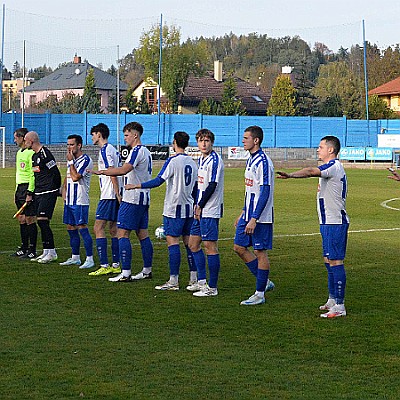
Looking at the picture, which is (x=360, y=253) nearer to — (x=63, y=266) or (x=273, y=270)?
(x=273, y=270)

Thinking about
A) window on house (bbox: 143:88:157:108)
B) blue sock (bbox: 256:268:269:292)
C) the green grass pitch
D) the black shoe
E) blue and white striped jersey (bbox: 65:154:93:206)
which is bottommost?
the green grass pitch

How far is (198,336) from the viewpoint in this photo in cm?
831

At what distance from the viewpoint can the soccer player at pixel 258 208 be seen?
9773 mm

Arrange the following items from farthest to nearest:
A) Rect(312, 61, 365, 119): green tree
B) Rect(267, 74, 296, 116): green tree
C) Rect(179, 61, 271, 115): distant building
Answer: Rect(179, 61, 271, 115): distant building < Rect(267, 74, 296, 116): green tree < Rect(312, 61, 365, 119): green tree

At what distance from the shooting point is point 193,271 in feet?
37.2

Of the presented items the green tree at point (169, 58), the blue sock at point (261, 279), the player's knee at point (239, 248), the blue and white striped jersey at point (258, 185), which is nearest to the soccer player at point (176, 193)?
the player's knee at point (239, 248)

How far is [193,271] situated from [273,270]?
70.3 inches

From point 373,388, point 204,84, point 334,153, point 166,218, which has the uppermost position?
point 204,84

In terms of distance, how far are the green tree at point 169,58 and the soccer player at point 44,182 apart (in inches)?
2141

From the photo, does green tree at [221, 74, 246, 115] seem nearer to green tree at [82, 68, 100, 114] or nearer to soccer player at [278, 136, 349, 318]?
green tree at [82, 68, 100, 114]

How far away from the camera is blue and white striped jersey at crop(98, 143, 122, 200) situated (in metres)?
12.2

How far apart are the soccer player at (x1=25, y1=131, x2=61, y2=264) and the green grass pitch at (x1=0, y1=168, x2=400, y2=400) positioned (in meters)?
0.66

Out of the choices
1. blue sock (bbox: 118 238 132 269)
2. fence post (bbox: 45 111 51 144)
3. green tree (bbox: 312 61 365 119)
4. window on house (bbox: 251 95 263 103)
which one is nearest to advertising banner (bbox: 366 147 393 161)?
fence post (bbox: 45 111 51 144)

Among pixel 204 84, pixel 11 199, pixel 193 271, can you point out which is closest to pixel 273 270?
pixel 193 271
